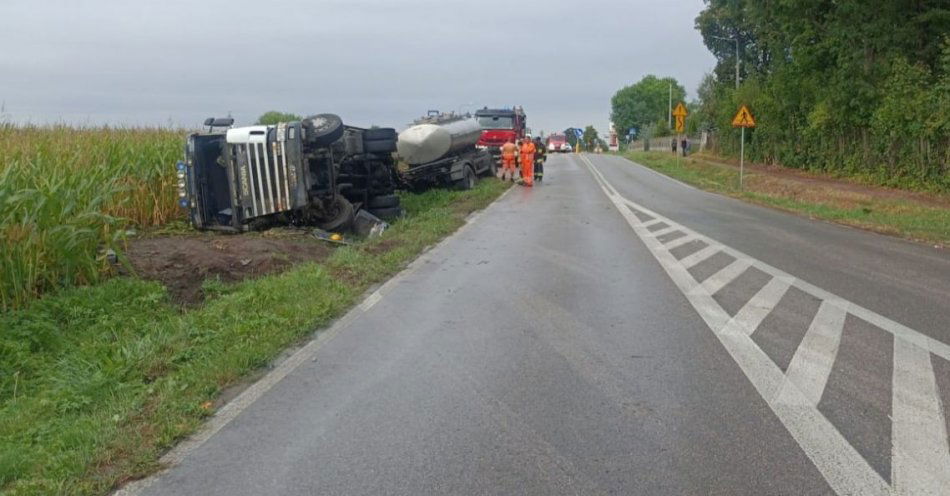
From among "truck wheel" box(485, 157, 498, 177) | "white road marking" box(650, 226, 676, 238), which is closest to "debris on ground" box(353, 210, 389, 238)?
"white road marking" box(650, 226, 676, 238)

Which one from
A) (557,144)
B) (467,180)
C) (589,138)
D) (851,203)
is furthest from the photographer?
(589,138)

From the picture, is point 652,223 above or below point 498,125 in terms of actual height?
below

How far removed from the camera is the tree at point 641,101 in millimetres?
169000

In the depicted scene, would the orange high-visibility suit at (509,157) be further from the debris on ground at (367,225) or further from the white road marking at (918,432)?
the white road marking at (918,432)

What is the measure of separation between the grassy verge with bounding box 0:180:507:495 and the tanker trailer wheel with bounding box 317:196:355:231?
3822mm

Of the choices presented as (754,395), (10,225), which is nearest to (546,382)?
(754,395)

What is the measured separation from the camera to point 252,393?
20.8 feet

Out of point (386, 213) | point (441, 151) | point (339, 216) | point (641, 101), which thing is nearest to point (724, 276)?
point (339, 216)

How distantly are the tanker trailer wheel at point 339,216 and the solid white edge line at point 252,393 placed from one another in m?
5.70

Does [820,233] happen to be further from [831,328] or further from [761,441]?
[761,441]

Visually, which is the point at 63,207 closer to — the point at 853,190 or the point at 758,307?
the point at 758,307

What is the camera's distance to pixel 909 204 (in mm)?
23641

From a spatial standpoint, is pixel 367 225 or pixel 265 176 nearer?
pixel 265 176

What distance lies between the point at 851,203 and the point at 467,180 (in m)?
10.9
